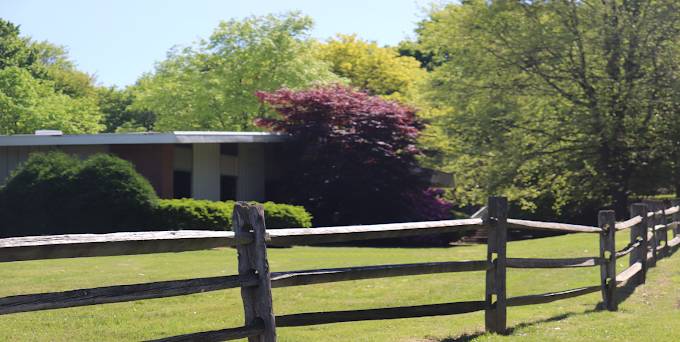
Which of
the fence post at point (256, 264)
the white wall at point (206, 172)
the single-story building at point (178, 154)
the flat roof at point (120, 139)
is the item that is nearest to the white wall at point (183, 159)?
the single-story building at point (178, 154)

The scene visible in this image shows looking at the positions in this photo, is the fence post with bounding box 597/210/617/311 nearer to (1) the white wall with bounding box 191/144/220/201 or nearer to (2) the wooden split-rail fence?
(2) the wooden split-rail fence

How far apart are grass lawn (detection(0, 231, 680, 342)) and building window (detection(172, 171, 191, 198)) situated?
10.9 metres

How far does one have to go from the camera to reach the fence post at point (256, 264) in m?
6.91

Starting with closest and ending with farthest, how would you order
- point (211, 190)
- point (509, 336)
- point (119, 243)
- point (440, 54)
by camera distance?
1. point (119, 243)
2. point (509, 336)
3. point (211, 190)
4. point (440, 54)

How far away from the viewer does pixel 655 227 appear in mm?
17922

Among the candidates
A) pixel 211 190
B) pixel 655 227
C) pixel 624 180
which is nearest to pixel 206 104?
pixel 211 190

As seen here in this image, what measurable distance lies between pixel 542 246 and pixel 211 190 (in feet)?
37.9

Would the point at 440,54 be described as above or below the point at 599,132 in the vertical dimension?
above

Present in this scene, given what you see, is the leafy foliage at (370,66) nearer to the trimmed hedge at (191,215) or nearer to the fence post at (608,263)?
the trimmed hedge at (191,215)

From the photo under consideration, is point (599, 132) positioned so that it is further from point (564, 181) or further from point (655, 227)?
point (655, 227)

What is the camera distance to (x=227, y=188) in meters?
32.4

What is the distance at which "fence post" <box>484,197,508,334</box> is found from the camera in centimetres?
975

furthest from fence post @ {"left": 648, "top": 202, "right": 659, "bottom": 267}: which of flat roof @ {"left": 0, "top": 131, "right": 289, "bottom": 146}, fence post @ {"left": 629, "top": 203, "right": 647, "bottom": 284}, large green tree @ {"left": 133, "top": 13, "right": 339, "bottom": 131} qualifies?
large green tree @ {"left": 133, "top": 13, "right": 339, "bottom": 131}

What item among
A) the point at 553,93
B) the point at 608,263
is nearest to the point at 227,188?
the point at 553,93
